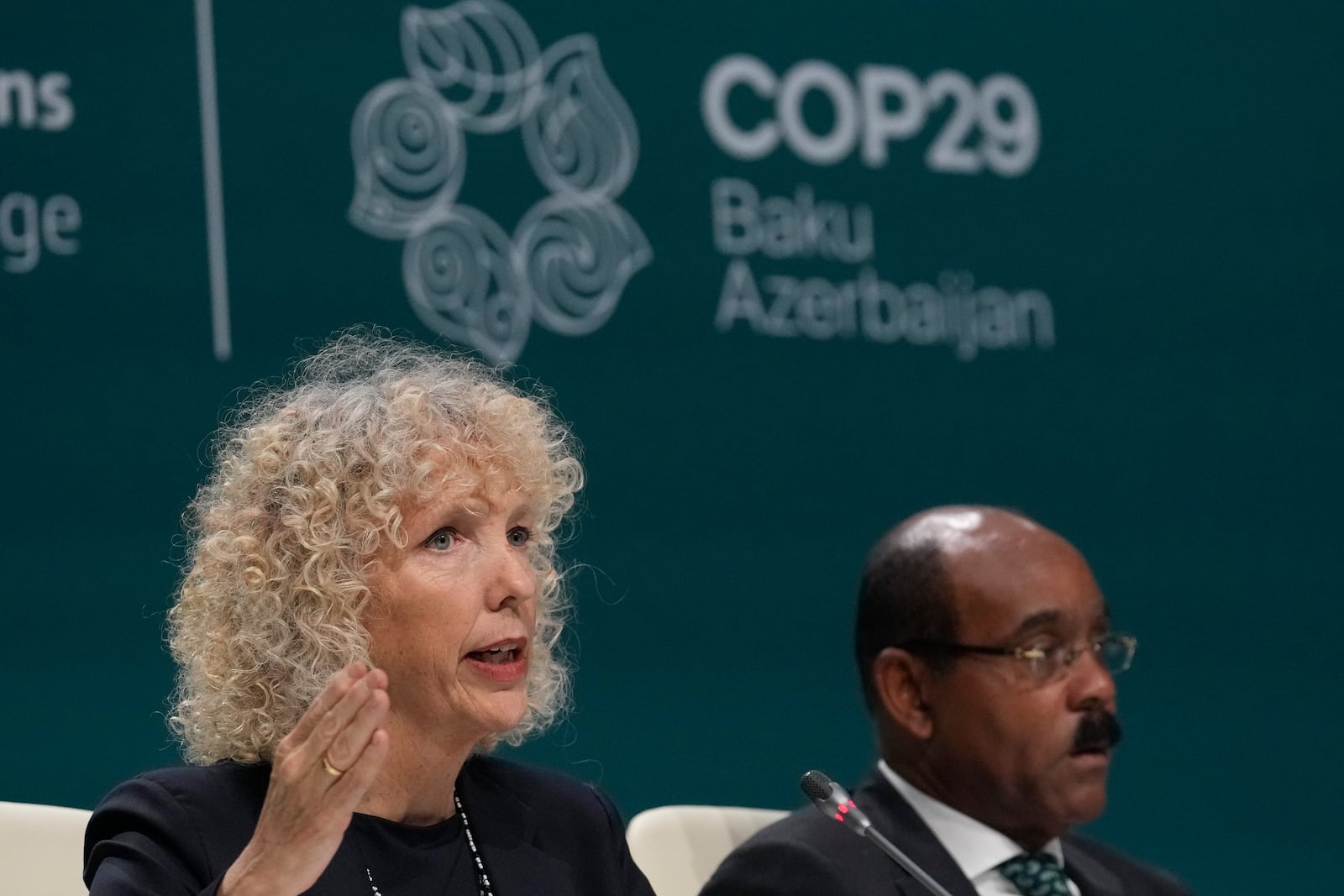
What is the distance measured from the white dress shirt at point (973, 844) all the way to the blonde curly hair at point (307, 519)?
68 cm

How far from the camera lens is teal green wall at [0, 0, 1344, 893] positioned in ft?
10.9

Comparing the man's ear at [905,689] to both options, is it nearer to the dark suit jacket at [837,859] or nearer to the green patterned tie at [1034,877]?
the dark suit jacket at [837,859]

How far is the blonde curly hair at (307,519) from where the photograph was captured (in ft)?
7.00

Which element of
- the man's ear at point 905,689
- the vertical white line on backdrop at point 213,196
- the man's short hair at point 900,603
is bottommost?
the man's ear at point 905,689

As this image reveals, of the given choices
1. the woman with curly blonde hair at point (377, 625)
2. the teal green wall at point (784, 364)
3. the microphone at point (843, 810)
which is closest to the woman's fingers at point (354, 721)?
the woman with curly blonde hair at point (377, 625)

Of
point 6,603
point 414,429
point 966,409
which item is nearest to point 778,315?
point 966,409

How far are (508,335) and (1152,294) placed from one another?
1.58m

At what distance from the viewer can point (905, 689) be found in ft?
8.62

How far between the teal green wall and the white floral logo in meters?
0.03

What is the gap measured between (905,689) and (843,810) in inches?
17.6

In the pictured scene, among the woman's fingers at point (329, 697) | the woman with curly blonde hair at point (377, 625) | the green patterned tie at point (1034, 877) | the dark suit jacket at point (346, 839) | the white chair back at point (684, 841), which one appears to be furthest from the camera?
the white chair back at point (684, 841)

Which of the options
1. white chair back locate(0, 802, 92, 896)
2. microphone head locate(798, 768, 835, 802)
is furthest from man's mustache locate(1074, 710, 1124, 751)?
white chair back locate(0, 802, 92, 896)

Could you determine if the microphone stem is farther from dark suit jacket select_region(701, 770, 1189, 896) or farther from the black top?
the black top

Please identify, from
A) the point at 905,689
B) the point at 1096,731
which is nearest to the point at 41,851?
the point at 905,689
